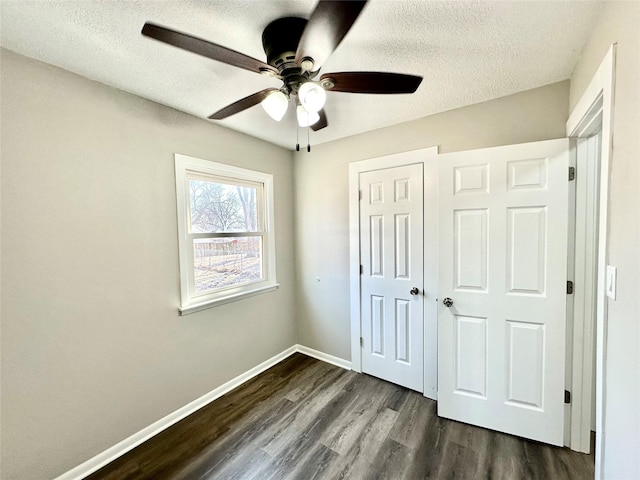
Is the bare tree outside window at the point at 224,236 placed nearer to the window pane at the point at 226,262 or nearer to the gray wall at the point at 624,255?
the window pane at the point at 226,262

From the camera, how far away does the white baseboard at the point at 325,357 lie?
2.68 meters

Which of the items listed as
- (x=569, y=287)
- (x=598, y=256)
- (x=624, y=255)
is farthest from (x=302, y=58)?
(x=569, y=287)

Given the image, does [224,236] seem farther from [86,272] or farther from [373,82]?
[373,82]

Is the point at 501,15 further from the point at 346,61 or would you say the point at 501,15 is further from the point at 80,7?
the point at 80,7

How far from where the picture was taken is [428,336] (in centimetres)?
217

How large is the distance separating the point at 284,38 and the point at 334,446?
7.78 feet

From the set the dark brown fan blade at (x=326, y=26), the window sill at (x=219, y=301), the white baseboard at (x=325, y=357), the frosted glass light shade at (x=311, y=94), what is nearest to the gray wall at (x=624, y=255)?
the dark brown fan blade at (x=326, y=26)

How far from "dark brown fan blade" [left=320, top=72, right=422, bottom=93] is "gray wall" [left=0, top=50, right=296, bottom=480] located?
1423 millimetres

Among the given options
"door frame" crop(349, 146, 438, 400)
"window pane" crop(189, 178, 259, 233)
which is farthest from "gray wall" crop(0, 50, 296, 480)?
"door frame" crop(349, 146, 438, 400)

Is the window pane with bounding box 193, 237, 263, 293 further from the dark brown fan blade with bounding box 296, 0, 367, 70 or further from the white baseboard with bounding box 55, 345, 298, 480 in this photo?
the dark brown fan blade with bounding box 296, 0, 367, 70

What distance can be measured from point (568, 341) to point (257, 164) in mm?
2808

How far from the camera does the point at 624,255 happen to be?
864mm

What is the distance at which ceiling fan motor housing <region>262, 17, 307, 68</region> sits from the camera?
112 centimetres

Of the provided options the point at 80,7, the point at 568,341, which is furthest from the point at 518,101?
the point at 80,7
